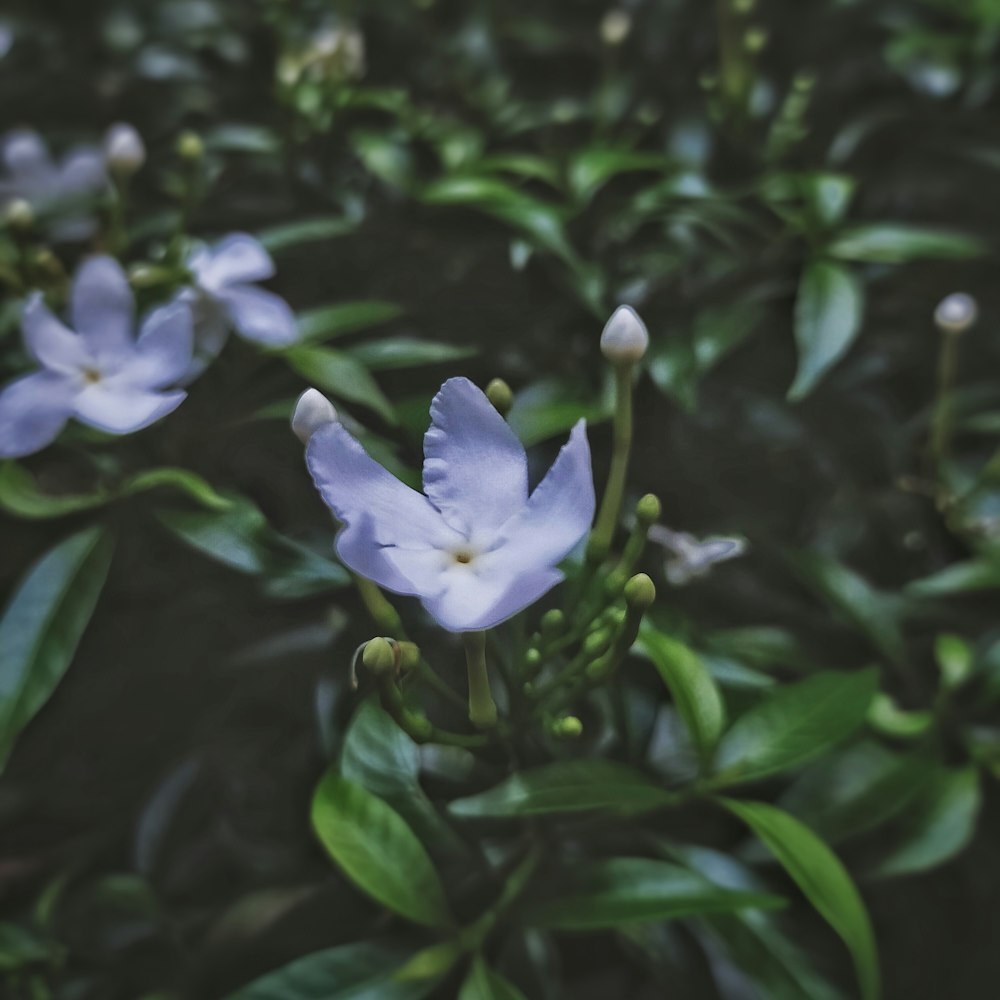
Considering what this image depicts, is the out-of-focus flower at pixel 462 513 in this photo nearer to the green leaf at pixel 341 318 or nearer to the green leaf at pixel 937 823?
the green leaf at pixel 341 318

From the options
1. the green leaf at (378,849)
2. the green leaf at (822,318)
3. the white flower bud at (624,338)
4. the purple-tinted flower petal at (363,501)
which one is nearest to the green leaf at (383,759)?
the green leaf at (378,849)

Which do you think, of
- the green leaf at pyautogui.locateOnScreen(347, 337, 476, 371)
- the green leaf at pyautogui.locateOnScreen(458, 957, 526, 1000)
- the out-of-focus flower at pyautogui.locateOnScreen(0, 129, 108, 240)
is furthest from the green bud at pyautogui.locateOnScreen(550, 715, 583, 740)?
the out-of-focus flower at pyautogui.locateOnScreen(0, 129, 108, 240)

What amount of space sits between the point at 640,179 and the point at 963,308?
0.85ft

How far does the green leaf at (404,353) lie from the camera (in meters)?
0.70

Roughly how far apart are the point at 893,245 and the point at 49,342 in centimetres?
59

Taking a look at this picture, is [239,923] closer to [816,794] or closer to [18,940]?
[18,940]

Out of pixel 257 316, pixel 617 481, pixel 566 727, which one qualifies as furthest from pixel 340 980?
pixel 257 316

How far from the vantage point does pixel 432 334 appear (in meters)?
0.80

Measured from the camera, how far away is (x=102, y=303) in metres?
0.70

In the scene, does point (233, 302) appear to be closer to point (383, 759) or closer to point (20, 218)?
point (20, 218)

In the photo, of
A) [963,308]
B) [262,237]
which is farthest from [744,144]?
[262,237]

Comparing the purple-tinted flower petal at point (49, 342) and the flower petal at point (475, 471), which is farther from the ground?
the flower petal at point (475, 471)

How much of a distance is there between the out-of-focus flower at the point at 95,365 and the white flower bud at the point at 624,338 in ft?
0.80

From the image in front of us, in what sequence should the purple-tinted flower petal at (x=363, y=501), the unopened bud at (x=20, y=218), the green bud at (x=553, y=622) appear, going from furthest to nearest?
the unopened bud at (x=20, y=218) < the green bud at (x=553, y=622) < the purple-tinted flower petal at (x=363, y=501)
